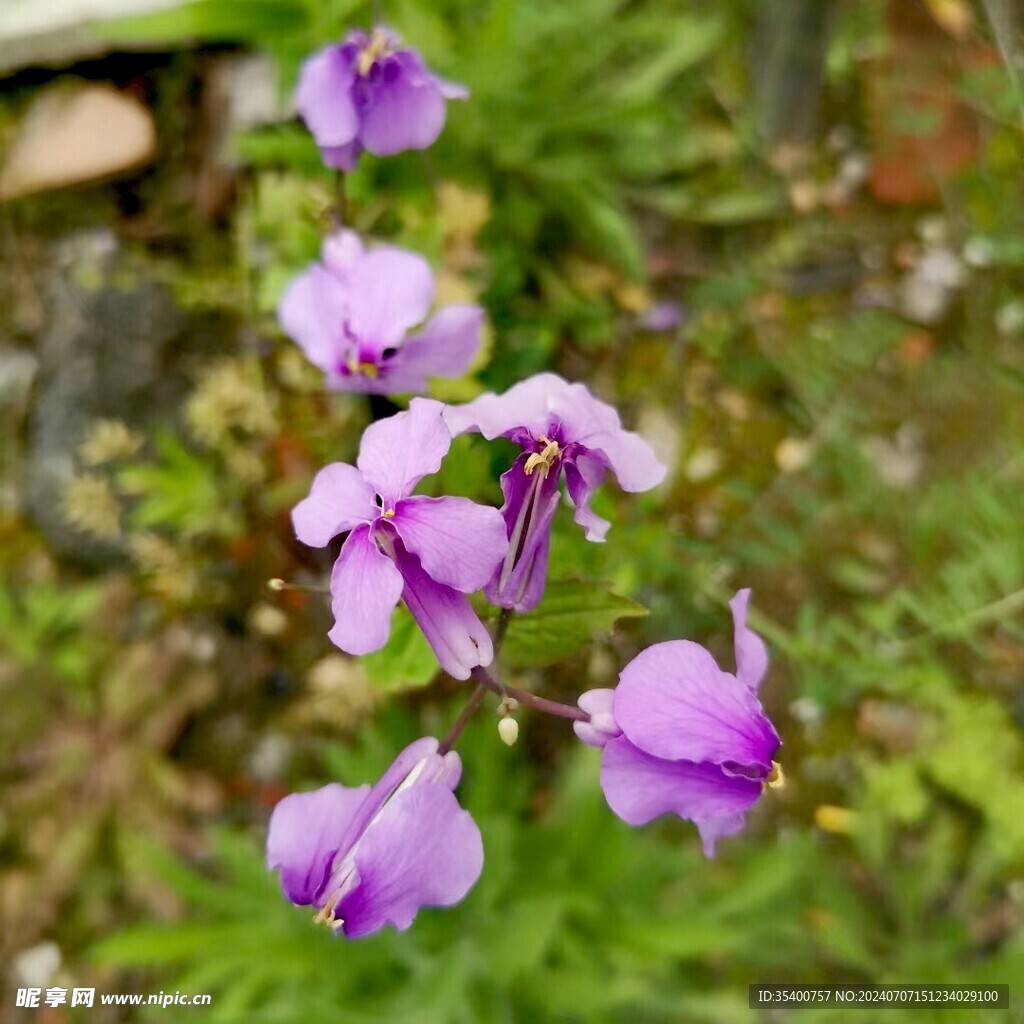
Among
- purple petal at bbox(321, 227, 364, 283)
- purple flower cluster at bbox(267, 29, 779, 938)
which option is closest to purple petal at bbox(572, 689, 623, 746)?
purple flower cluster at bbox(267, 29, 779, 938)

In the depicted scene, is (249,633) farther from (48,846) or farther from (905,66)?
(905,66)

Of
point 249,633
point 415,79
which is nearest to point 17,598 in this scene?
point 249,633

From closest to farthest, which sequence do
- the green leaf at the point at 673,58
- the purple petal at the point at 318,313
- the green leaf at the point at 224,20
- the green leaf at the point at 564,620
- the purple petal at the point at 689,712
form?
1. the purple petal at the point at 689,712
2. the green leaf at the point at 564,620
3. the purple petal at the point at 318,313
4. the green leaf at the point at 224,20
5. the green leaf at the point at 673,58

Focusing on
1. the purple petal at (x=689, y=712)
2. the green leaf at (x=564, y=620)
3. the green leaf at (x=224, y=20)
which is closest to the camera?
the purple petal at (x=689, y=712)

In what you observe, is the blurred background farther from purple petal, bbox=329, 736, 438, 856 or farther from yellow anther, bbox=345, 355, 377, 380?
purple petal, bbox=329, 736, 438, 856

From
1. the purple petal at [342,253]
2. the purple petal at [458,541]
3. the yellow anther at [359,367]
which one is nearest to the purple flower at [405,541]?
the purple petal at [458,541]

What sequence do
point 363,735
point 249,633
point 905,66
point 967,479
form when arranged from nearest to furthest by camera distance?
point 363,735, point 967,479, point 249,633, point 905,66

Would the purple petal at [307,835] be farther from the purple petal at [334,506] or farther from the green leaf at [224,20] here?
the green leaf at [224,20]
